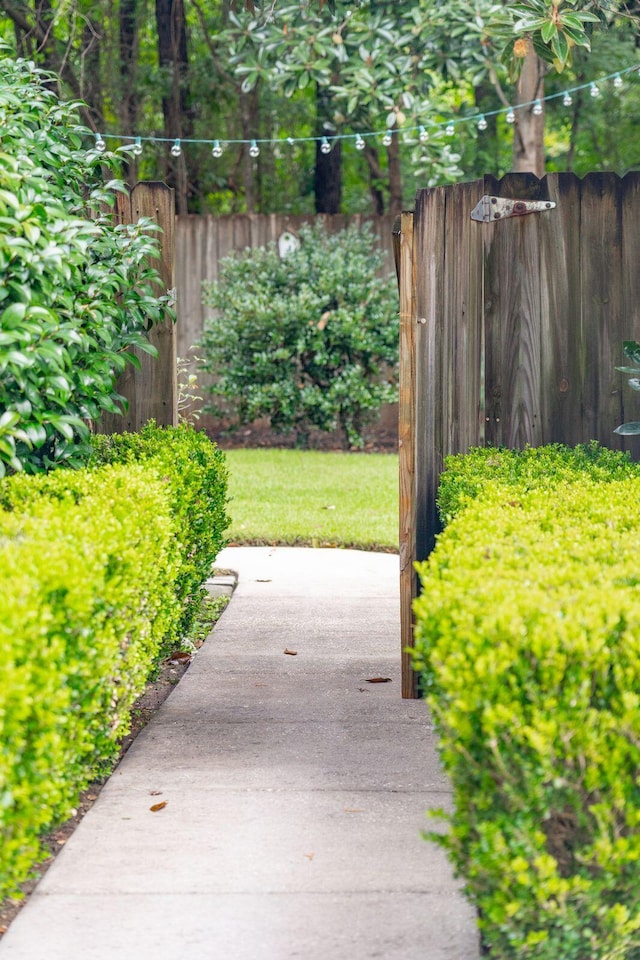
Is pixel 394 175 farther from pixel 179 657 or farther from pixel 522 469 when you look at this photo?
pixel 522 469

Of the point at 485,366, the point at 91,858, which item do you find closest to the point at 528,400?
the point at 485,366

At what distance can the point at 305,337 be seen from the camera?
13.5 m

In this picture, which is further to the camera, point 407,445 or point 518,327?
point 518,327

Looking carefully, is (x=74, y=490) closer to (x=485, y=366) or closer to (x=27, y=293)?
(x=27, y=293)

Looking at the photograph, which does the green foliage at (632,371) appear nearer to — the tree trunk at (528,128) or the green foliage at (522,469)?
the green foliage at (522,469)

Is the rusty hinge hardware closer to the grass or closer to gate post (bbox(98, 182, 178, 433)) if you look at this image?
gate post (bbox(98, 182, 178, 433))

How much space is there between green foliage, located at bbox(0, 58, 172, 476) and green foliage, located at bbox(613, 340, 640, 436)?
216cm

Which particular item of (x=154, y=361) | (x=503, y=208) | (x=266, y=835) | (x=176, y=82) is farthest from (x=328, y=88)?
(x=266, y=835)

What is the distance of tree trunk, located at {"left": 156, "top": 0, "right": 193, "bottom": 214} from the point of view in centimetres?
1691

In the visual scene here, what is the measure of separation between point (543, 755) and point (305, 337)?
11.2m

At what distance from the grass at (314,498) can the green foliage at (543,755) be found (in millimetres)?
5853

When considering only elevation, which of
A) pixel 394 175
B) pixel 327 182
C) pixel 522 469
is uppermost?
pixel 394 175

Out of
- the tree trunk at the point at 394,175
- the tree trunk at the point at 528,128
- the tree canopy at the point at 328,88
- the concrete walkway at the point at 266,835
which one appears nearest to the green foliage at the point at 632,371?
the concrete walkway at the point at 266,835

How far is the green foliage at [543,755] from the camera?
8.27 ft
